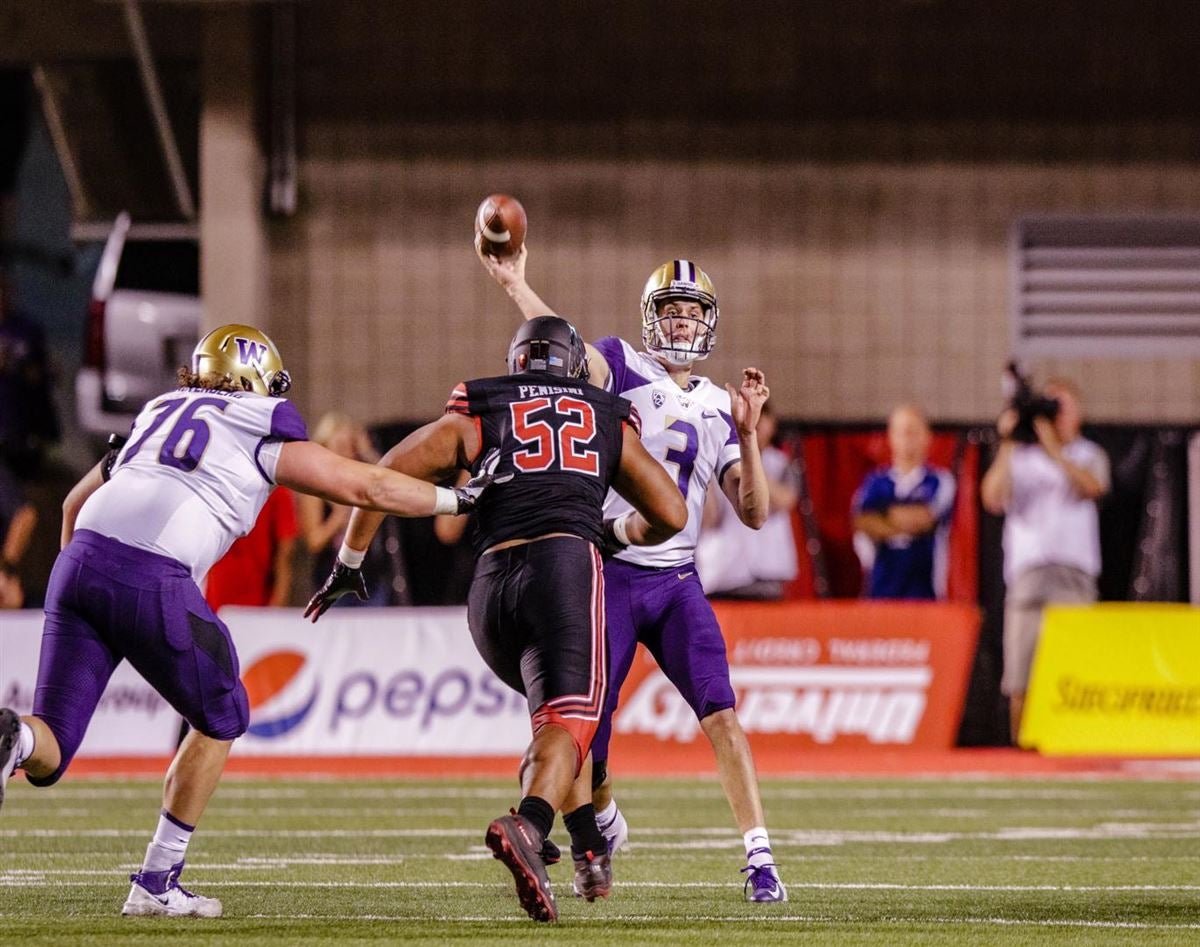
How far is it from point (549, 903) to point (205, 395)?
1.80 metres

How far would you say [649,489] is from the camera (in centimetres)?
621

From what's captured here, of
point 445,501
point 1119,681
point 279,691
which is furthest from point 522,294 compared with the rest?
point 1119,681

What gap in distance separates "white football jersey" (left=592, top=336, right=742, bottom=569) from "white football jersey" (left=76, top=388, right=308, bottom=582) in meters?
1.40

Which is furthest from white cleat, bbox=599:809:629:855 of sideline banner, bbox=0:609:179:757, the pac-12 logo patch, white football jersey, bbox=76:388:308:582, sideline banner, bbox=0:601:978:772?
sideline banner, bbox=0:609:179:757

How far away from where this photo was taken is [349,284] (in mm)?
15852

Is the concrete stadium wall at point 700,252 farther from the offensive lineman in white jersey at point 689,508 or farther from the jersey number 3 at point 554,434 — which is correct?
the jersey number 3 at point 554,434

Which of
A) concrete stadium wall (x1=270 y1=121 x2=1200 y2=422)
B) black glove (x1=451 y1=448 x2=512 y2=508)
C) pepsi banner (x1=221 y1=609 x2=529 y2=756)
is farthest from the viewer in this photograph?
concrete stadium wall (x1=270 y1=121 x2=1200 y2=422)

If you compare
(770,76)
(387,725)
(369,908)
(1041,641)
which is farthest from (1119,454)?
(369,908)

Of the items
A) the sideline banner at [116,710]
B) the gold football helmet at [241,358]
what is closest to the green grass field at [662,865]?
the sideline banner at [116,710]

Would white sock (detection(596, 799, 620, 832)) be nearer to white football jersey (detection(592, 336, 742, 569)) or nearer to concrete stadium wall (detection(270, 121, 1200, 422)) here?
white football jersey (detection(592, 336, 742, 569))

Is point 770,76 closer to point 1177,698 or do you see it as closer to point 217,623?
point 1177,698

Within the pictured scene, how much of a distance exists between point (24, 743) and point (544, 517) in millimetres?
1568

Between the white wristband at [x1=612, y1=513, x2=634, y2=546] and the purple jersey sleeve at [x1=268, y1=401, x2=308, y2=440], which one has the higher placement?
the white wristband at [x1=612, y1=513, x2=634, y2=546]

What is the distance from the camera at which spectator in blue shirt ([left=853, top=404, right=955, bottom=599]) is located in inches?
520
